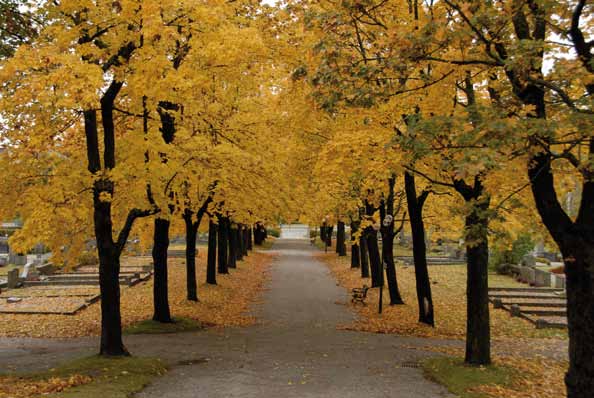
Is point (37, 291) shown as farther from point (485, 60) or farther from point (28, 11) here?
point (485, 60)

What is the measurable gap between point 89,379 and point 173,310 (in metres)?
9.80

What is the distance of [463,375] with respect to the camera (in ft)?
33.6

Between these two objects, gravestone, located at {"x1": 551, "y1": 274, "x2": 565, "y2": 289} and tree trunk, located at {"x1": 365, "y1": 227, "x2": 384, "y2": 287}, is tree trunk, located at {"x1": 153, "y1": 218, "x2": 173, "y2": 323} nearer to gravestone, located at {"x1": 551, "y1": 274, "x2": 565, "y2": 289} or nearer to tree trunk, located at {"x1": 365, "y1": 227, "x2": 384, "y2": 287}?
tree trunk, located at {"x1": 365, "y1": 227, "x2": 384, "y2": 287}

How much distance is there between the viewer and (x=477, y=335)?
1114 centimetres

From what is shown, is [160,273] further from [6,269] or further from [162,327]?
[6,269]

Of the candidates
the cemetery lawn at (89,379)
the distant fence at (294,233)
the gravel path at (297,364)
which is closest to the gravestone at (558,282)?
the gravel path at (297,364)

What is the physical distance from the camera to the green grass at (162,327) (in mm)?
15422

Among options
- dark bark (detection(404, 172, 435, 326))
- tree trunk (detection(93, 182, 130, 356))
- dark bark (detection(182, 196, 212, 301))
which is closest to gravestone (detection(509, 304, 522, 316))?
dark bark (detection(404, 172, 435, 326))

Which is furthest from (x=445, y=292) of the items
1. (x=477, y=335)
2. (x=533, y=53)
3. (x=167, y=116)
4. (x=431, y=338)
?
(x=533, y=53)

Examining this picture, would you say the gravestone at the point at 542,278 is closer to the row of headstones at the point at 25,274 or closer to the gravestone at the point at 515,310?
the gravestone at the point at 515,310

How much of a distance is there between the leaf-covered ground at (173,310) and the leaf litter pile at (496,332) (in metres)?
4.64

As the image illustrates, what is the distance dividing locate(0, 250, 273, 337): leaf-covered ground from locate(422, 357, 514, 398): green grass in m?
8.01

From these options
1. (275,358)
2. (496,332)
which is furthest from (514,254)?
(275,358)

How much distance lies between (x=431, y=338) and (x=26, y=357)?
10244mm
